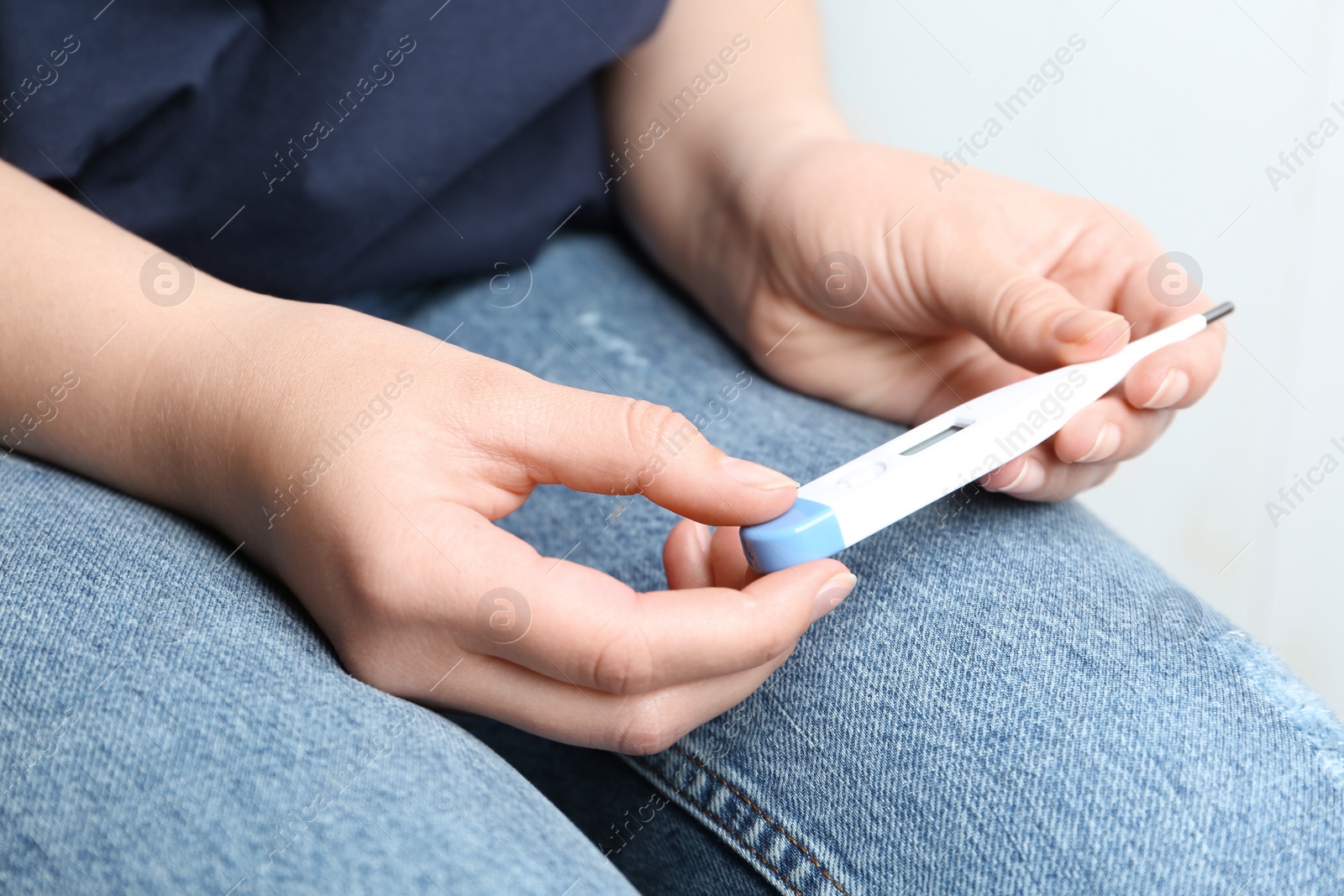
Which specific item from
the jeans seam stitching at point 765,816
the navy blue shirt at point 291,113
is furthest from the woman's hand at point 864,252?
the jeans seam stitching at point 765,816

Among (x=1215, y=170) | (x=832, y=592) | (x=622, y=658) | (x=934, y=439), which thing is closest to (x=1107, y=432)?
(x=934, y=439)

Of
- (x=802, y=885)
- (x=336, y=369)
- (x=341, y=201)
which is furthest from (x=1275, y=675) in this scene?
(x=341, y=201)

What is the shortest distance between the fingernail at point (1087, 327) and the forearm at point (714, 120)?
25 centimetres

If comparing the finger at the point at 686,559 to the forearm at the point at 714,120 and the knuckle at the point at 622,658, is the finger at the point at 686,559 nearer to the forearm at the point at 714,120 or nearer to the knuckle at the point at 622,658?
the knuckle at the point at 622,658

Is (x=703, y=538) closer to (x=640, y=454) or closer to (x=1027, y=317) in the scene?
(x=640, y=454)

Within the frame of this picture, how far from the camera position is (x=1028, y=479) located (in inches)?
19.9

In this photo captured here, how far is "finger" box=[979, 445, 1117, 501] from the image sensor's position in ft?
1.64

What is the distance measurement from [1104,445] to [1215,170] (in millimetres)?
510

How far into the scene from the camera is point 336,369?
0.44m

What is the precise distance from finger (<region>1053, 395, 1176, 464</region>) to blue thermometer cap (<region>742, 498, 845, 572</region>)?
0.17m

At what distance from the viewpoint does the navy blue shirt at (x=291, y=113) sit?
56 cm

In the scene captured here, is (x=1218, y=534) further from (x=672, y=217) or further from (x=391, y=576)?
(x=391, y=576)

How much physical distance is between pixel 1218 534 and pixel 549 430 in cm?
88

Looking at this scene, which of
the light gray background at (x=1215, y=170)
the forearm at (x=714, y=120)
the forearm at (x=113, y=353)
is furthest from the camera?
the light gray background at (x=1215, y=170)
